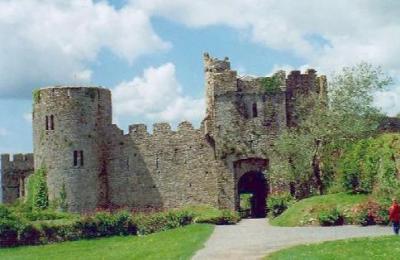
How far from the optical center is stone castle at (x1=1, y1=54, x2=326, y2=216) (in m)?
51.0

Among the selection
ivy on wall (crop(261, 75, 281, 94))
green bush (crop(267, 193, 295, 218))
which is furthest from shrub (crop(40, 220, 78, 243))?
ivy on wall (crop(261, 75, 281, 94))

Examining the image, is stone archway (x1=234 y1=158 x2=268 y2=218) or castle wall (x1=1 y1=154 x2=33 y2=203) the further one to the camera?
castle wall (x1=1 y1=154 x2=33 y2=203)

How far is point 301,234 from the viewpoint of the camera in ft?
108

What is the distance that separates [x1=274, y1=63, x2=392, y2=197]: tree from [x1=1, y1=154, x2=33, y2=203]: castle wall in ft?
75.9

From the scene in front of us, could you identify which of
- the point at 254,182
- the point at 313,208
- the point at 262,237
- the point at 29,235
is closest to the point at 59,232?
the point at 29,235

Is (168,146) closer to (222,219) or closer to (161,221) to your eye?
(161,221)

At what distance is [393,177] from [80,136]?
2331 cm

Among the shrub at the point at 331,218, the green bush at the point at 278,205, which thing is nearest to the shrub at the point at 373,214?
the shrub at the point at 331,218

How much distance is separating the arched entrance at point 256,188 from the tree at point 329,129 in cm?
568

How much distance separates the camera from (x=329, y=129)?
4675 centimetres

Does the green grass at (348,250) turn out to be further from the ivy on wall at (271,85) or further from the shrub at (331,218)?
the ivy on wall at (271,85)

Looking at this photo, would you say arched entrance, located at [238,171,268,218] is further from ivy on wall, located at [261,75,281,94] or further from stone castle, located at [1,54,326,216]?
ivy on wall, located at [261,75,281,94]

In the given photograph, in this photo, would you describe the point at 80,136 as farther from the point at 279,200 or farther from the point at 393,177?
the point at 393,177

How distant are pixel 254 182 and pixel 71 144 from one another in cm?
1391
